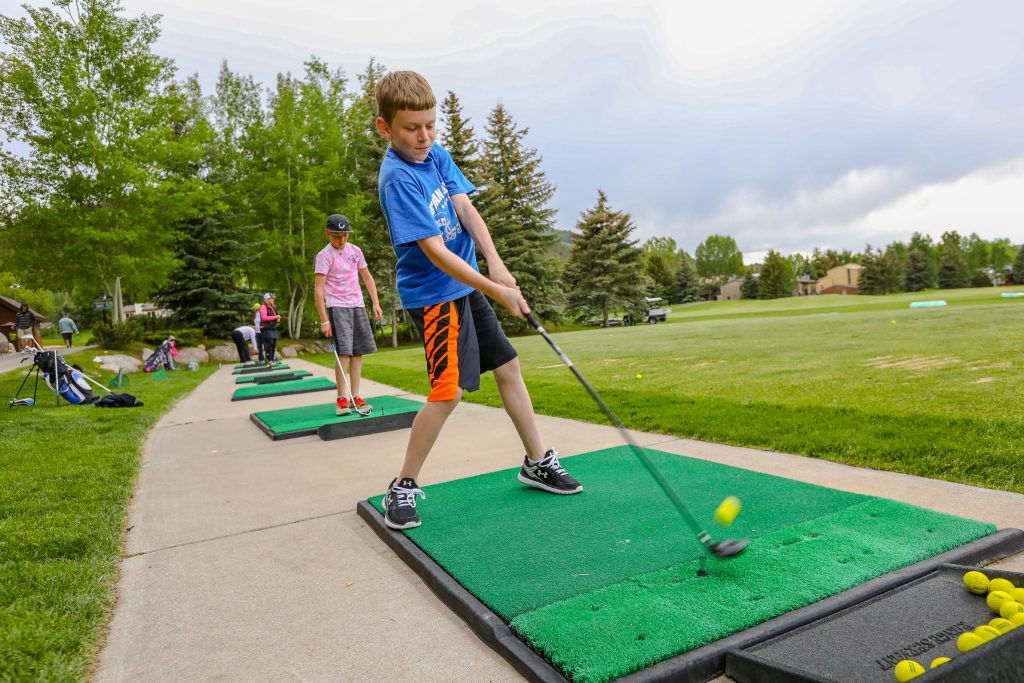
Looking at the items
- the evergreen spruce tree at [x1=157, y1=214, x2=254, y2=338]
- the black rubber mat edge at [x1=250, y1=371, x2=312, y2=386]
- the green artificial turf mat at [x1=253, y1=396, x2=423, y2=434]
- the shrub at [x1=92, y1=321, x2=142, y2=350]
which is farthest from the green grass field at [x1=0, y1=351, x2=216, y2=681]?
the evergreen spruce tree at [x1=157, y1=214, x2=254, y2=338]

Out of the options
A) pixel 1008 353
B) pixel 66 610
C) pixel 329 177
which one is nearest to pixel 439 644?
pixel 66 610

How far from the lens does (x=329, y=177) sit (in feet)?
92.7

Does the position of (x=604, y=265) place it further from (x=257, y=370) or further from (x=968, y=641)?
(x=968, y=641)

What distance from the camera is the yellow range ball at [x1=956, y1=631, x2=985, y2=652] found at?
1515 millimetres

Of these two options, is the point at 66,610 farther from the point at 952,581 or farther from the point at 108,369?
the point at 108,369

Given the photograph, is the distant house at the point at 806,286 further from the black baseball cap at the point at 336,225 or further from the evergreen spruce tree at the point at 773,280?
the black baseball cap at the point at 336,225

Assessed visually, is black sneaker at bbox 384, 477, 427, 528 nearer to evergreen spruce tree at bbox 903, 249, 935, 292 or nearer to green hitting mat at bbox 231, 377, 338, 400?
green hitting mat at bbox 231, 377, 338, 400

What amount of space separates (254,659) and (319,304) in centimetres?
435

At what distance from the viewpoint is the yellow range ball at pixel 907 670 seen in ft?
4.71

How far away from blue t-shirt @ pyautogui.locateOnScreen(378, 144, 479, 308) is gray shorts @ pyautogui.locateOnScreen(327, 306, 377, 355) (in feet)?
11.0

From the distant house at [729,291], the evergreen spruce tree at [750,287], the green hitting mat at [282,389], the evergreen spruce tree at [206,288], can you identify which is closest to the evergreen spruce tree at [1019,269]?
the evergreen spruce tree at [750,287]

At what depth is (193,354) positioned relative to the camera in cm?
2291

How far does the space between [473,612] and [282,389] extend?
8704 mm

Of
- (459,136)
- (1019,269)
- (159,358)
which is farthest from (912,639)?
(1019,269)
